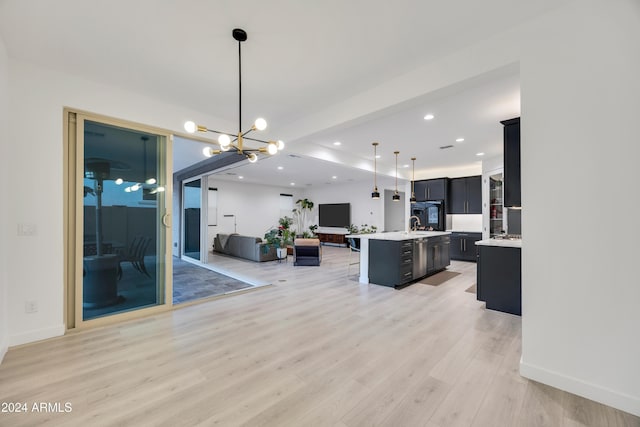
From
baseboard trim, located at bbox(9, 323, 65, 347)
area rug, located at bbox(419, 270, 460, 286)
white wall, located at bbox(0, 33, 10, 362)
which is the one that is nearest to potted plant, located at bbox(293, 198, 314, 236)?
area rug, located at bbox(419, 270, 460, 286)

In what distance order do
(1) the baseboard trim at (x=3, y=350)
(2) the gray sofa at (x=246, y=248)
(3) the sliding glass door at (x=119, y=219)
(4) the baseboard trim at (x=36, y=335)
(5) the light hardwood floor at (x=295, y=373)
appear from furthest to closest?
(2) the gray sofa at (x=246, y=248)
(3) the sliding glass door at (x=119, y=219)
(4) the baseboard trim at (x=36, y=335)
(1) the baseboard trim at (x=3, y=350)
(5) the light hardwood floor at (x=295, y=373)

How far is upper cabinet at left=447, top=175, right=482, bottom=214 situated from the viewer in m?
7.87

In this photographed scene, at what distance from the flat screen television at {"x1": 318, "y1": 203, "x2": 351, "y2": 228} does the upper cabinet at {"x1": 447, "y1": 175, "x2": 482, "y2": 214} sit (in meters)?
4.19

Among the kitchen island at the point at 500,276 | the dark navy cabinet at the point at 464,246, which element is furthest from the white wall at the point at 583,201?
the dark navy cabinet at the point at 464,246

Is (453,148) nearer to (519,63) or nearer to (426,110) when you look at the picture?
(426,110)

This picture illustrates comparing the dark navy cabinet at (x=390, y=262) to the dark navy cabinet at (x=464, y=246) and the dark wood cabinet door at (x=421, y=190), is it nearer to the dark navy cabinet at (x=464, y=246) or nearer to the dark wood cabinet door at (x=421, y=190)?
the dark navy cabinet at (x=464, y=246)

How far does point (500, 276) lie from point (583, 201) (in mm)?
2056

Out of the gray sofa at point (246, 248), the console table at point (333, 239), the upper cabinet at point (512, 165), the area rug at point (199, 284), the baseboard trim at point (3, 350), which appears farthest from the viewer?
the console table at point (333, 239)

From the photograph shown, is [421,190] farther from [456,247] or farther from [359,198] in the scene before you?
[359,198]

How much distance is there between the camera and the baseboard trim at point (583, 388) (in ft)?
5.79

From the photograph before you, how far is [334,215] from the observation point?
38.7 ft

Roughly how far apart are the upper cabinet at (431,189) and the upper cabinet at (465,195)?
0.97ft

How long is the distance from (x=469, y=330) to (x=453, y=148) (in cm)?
427

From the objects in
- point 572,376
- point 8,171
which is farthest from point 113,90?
point 572,376
